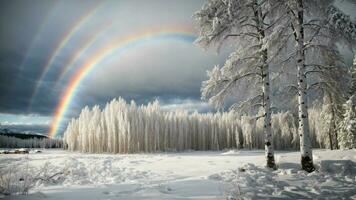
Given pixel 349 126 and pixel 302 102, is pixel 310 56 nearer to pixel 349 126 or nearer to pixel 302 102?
pixel 302 102

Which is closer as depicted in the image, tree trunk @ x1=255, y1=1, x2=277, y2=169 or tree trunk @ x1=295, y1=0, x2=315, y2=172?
tree trunk @ x1=295, y1=0, x2=315, y2=172

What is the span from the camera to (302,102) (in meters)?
16.2

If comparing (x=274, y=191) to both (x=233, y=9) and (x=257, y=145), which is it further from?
(x=257, y=145)

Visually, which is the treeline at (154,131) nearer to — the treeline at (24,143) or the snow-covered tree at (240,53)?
the snow-covered tree at (240,53)

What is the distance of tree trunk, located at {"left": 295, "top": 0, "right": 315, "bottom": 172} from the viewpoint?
15625 mm

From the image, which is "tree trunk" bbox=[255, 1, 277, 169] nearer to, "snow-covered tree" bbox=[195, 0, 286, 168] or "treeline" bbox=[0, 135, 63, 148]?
"snow-covered tree" bbox=[195, 0, 286, 168]

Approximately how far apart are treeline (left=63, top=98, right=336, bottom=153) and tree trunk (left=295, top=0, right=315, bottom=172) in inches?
1930

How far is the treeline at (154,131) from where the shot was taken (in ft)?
250

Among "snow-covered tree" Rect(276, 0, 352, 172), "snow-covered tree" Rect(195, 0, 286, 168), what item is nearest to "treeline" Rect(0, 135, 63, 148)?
"snow-covered tree" Rect(195, 0, 286, 168)

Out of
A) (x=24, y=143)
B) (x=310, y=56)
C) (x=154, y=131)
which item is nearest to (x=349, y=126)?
(x=310, y=56)

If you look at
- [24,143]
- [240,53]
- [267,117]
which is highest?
[240,53]

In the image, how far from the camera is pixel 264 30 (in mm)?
17703

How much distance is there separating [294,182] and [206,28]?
9452 mm

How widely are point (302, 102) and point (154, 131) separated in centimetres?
6666
